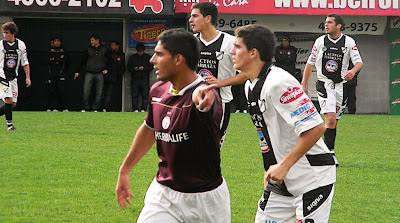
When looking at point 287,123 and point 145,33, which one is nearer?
point 287,123

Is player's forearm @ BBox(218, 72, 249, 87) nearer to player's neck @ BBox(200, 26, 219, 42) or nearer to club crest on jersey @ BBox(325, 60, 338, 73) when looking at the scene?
player's neck @ BBox(200, 26, 219, 42)

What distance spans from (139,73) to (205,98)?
21.6 meters

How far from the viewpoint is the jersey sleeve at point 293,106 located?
219 inches

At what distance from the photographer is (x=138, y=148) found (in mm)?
5840

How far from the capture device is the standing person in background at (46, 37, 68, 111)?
25.9 m

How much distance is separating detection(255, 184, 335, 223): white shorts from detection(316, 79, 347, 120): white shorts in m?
7.58

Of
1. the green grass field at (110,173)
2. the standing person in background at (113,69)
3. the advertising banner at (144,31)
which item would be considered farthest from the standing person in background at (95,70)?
the green grass field at (110,173)

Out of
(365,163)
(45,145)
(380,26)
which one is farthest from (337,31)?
(380,26)

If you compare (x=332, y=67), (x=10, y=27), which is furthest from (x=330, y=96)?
(x=10, y=27)

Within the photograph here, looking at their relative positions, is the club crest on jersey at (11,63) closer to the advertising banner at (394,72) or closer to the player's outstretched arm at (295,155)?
the player's outstretched arm at (295,155)

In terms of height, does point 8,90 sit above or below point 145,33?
below

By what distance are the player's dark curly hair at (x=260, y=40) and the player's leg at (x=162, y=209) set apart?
45.0 inches

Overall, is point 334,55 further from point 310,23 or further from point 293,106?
point 310,23

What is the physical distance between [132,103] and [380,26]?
27.8 ft
